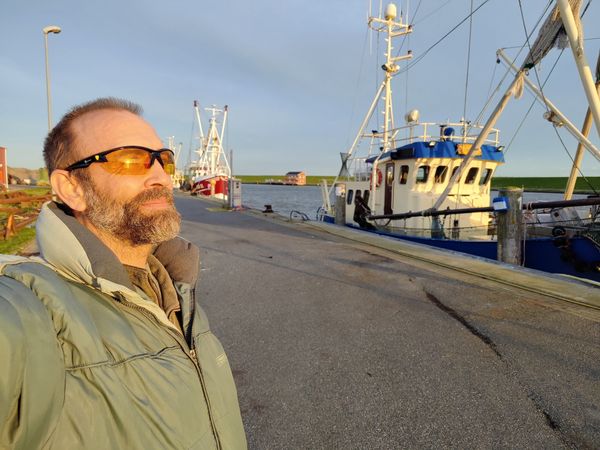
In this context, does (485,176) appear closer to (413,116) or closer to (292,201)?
(413,116)

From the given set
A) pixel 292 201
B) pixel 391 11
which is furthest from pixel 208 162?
pixel 391 11

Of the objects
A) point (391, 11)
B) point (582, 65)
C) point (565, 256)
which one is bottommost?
point (565, 256)

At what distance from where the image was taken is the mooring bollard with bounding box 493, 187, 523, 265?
7184 mm

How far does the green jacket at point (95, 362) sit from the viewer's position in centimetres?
81

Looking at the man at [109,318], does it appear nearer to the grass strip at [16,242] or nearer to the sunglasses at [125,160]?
the sunglasses at [125,160]

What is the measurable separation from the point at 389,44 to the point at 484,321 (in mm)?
14243

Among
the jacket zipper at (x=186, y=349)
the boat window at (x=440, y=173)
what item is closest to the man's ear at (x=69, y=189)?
the jacket zipper at (x=186, y=349)

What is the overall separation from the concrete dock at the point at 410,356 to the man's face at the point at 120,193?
1563 mm

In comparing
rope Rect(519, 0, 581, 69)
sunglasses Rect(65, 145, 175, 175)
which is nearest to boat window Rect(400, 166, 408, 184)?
rope Rect(519, 0, 581, 69)

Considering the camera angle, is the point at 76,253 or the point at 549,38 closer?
the point at 76,253

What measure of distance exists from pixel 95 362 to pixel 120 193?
75cm

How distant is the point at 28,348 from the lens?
0.81 m

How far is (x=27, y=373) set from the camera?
794mm

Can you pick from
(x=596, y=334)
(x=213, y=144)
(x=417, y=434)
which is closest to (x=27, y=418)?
(x=417, y=434)
